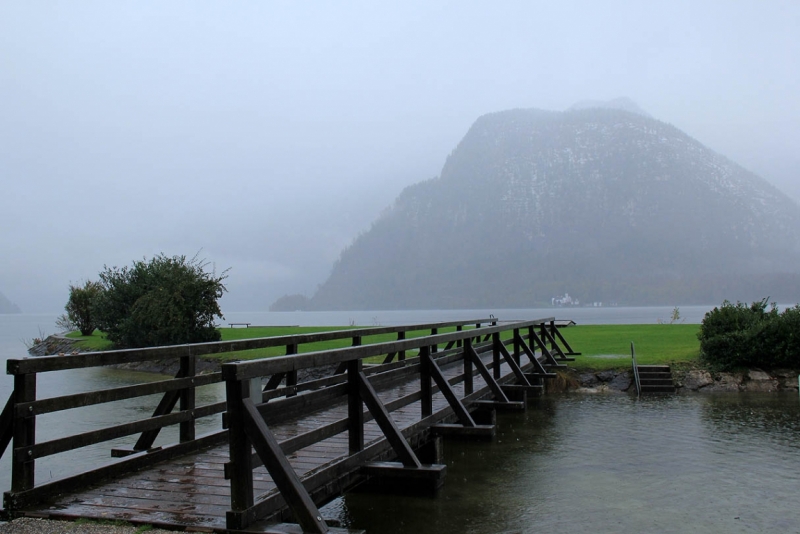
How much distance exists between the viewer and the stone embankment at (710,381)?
1744cm

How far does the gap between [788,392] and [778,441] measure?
7.03 m

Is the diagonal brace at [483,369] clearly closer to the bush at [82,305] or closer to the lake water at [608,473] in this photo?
the lake water at [608,473]

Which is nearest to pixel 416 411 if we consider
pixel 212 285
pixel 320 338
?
pixel 320 338

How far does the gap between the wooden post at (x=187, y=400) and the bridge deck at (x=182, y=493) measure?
359mm

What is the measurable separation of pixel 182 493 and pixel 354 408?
1.79m

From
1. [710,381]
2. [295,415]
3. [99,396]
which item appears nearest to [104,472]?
[99,396]

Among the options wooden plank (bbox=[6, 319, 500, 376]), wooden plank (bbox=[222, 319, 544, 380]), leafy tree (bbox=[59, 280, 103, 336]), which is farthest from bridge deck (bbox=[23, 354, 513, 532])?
leafy tree (bbox=[59, 280, 103, 336])

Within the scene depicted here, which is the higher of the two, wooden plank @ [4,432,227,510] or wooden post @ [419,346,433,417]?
wooden post @ [419,346,433,417]

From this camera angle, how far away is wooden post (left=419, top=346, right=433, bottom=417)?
8469mm

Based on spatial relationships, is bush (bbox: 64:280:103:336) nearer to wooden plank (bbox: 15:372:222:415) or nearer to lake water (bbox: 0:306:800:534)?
lake water (bbox: 0:306:800:534)

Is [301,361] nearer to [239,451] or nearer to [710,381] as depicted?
[239,451]

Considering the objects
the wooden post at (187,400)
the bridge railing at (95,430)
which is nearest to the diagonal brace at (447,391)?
the bridge railing at (95,430)

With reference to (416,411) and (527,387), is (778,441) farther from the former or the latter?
(416,411)

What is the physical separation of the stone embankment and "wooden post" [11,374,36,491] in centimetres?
1474
